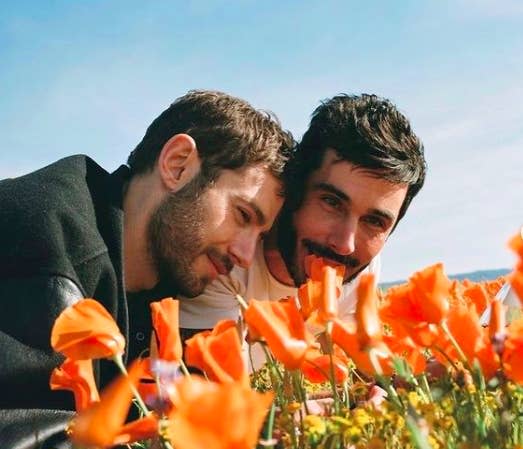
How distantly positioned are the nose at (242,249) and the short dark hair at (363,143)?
0.49 meters

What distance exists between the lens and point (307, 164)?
4145 mm

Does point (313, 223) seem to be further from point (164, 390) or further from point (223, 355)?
point (223, 355)

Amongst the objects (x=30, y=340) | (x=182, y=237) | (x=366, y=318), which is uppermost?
(x=366, y=318)

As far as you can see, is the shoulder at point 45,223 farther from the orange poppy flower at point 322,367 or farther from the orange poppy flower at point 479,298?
the orange poppy flower at point 479,298

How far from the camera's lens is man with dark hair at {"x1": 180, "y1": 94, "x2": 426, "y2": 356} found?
3.84 metres

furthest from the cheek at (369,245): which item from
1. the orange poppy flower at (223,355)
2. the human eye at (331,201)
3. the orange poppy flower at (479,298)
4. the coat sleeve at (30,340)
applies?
the orange poppy flower at (223,355)

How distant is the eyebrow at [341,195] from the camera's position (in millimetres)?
3842

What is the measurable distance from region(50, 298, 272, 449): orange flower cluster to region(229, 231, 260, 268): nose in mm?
2019

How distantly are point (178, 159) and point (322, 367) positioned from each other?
8.11 feet

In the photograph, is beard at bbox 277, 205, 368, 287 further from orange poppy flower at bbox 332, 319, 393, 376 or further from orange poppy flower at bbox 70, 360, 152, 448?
orange poppy flower at bbox 70, 360, 152, 448

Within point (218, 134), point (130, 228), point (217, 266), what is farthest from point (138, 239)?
point (218, 134)

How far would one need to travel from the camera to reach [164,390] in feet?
3.93

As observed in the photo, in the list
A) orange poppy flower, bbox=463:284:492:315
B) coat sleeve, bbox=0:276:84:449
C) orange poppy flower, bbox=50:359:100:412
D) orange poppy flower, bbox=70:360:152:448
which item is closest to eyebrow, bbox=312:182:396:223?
coat sleeve, bbox=0:276:84:449

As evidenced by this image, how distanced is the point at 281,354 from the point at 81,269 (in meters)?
1.62
